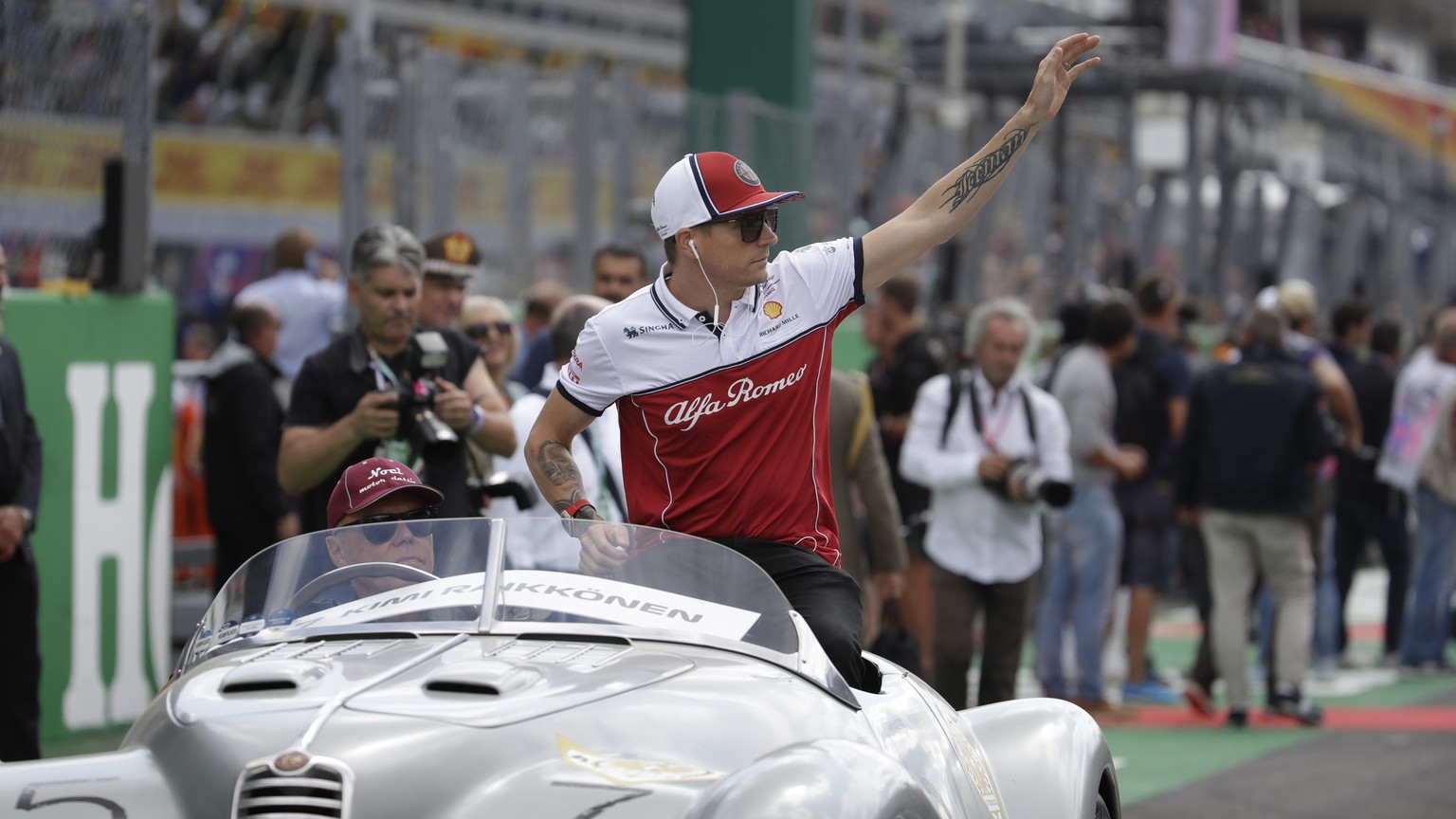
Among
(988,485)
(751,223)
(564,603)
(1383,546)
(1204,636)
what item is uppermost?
(751,223)

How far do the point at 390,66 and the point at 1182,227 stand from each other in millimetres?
13862

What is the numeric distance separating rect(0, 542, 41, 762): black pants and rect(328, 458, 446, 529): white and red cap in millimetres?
2345

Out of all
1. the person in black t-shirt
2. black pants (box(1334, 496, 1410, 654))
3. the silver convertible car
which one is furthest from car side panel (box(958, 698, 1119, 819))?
black pants (box(1334, 496, 1410, 654))

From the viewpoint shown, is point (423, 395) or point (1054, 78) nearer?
point (1054, 78)

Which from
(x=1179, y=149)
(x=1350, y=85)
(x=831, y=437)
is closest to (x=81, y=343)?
(x=831, y=437)

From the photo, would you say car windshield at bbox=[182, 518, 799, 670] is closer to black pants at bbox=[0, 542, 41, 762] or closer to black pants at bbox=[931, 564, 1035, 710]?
black pants at bbox=[0, 542, 41, 762]

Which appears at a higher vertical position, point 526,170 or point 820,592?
point 526,170

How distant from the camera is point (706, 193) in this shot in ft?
17.4

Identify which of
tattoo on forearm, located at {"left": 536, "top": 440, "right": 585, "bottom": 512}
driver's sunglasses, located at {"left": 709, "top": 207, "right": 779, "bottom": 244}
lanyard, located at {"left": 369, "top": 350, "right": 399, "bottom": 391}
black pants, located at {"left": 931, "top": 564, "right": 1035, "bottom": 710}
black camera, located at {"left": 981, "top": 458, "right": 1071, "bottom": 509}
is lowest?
black pants, located at {"left": 931, "top": 564, "right": 1035, "bottom": 710}

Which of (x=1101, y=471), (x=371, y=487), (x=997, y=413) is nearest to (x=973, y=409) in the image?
(x=997, y=413)

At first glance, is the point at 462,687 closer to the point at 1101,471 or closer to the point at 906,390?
the point at 906,390

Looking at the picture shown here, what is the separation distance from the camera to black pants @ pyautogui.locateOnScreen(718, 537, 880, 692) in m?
4.80

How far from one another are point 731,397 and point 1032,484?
3947mm

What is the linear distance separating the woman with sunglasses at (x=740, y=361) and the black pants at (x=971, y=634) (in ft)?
11.5
